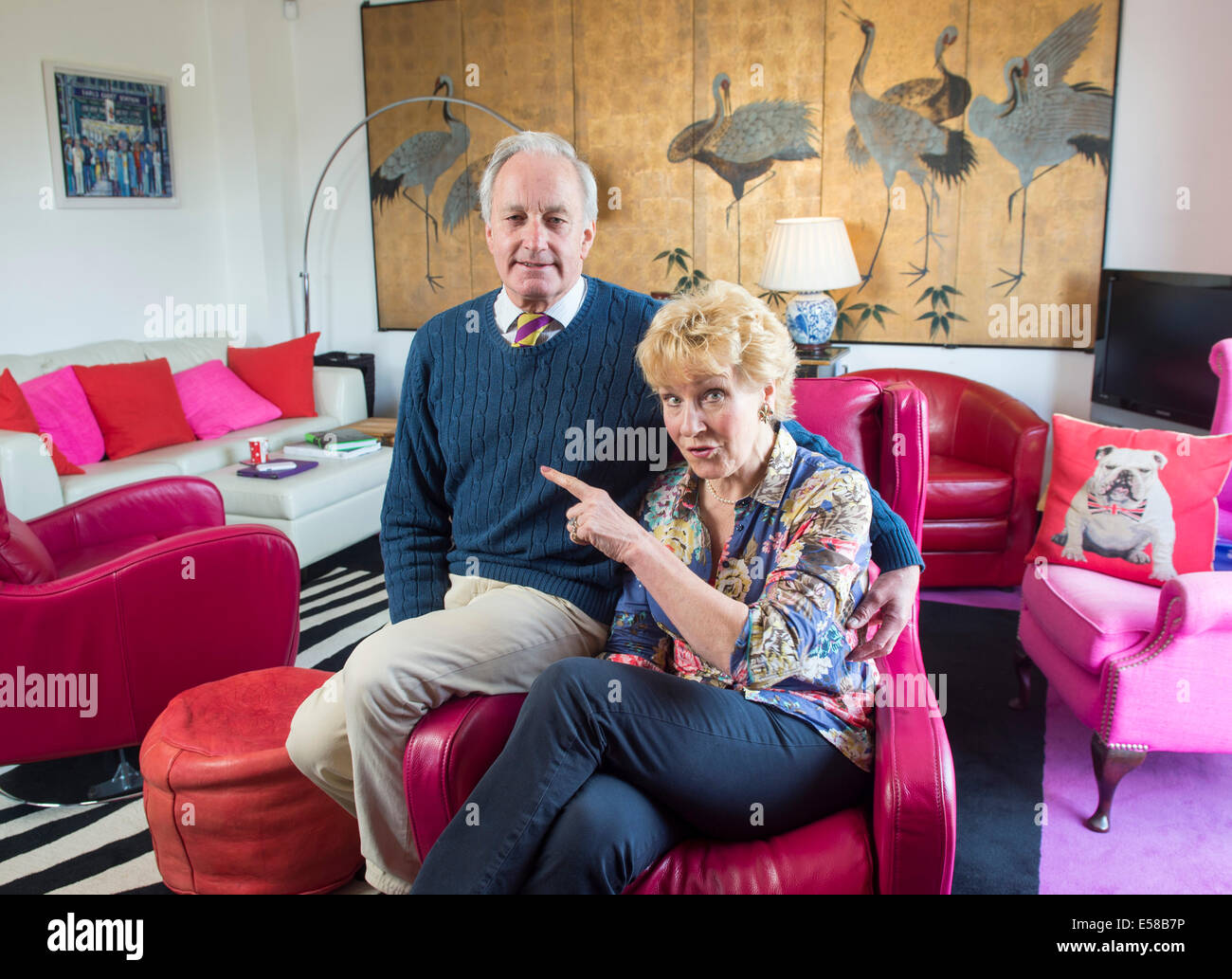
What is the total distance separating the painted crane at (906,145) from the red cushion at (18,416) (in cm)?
355

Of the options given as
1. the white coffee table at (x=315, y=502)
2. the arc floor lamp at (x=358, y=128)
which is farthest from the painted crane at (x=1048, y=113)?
the white coffee table at (x=315, y=502)

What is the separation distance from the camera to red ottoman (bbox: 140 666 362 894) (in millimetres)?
1910

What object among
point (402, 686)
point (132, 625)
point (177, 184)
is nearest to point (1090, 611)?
point (402, 686)

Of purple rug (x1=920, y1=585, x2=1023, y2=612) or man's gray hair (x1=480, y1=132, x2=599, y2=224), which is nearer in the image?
man's gray hair (x1=480, y1=132, x2=599, y2=224)

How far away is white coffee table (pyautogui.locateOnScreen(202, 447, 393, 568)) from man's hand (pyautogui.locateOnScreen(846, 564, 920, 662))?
260cm

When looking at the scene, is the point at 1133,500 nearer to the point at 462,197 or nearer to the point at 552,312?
the point at 552,312

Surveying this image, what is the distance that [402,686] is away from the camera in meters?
1.55

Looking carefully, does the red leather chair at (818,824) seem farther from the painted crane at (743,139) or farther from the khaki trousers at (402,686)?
the painted crane at (743,139)

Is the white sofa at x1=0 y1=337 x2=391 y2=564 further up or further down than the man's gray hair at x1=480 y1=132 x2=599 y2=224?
further down

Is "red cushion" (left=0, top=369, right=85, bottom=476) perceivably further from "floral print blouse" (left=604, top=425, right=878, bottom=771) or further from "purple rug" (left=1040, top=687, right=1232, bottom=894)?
"purple rug" (left=1040, top=687, right=1232, bottom=894)

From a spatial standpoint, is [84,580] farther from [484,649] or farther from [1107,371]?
[1107,371]

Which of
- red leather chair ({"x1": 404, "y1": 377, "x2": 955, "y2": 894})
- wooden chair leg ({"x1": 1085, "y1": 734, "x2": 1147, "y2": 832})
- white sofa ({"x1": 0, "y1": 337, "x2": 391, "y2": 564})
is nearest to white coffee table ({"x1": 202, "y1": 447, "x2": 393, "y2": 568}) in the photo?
white sofa ({"x1": 0, "y1": 337, "x2": 391, "y2": 564})

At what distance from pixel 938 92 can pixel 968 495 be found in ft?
6.30

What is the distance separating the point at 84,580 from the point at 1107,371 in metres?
3.78
